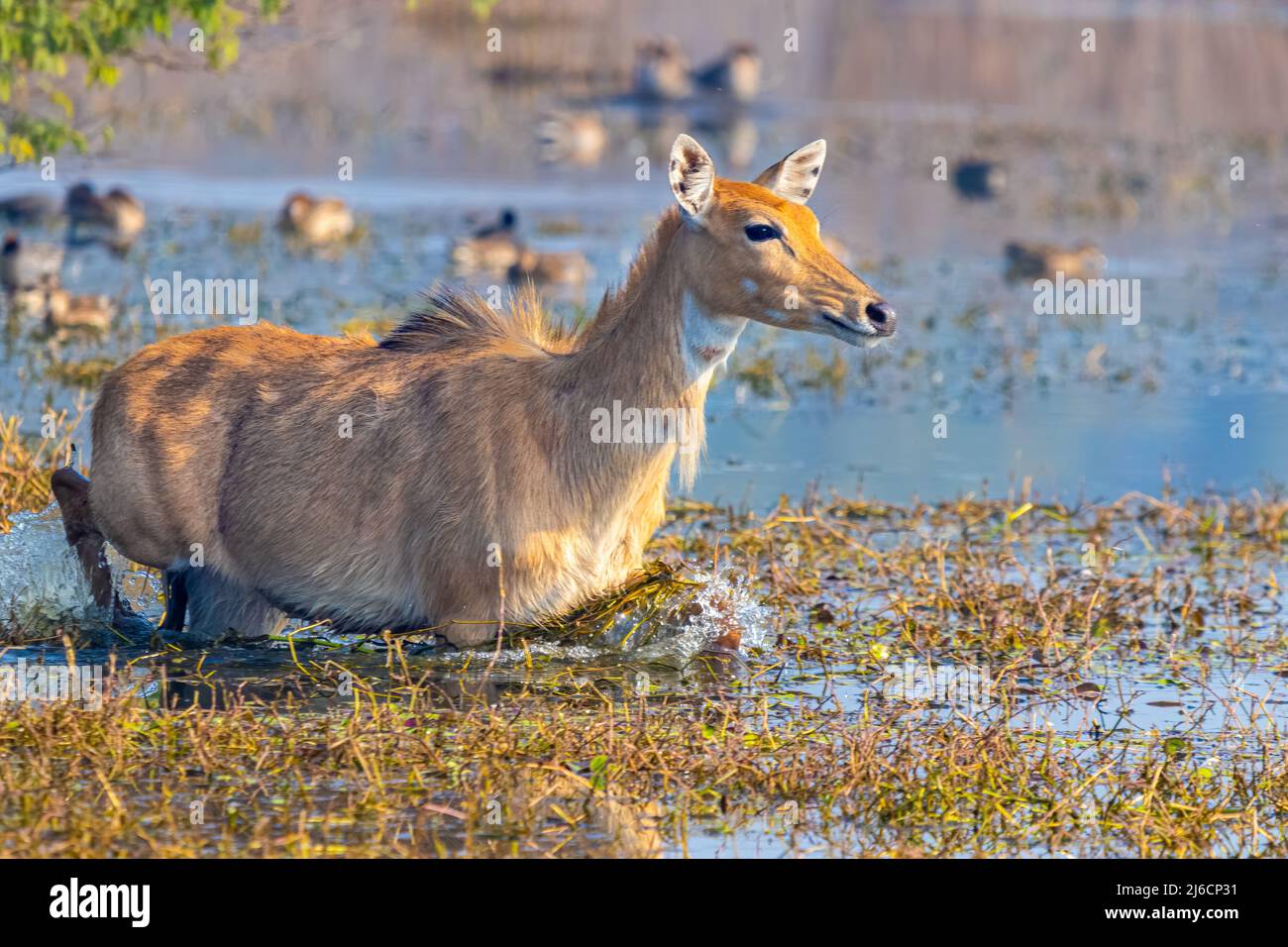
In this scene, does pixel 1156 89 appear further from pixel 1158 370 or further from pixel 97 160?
pixel 1158 370

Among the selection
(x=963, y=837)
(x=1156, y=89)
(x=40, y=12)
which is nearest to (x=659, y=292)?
(x=963, y=837)

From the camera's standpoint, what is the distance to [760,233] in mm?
7500

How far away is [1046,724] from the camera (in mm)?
7109

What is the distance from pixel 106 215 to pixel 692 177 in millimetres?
12830

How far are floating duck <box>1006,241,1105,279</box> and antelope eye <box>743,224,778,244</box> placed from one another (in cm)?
1217

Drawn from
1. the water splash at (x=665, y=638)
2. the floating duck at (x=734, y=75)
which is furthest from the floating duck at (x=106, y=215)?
the floating duck at (x=734, y=75)

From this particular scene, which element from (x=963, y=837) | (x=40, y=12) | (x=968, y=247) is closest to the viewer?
(x=963, y=837)

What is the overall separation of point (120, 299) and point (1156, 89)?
Answer: 23487 mm

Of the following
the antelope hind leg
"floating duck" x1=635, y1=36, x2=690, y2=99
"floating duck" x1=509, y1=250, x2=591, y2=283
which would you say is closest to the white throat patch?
the antelope hind leg

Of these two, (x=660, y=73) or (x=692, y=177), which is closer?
(x=692, y=177)

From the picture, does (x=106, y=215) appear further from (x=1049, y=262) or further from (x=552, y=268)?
(x=1049, y=262)

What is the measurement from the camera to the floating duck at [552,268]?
700 inches
